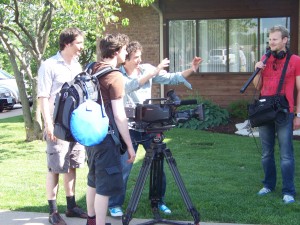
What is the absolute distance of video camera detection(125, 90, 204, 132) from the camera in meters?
4.43

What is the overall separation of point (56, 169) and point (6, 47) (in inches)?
274

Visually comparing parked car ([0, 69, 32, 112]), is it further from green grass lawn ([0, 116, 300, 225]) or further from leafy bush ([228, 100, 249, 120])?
green grass lawn ([0, 116, 300, 225])

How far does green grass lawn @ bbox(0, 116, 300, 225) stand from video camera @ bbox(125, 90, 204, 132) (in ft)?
3.66

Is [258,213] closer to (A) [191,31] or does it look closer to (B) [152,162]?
(B) [152,162]

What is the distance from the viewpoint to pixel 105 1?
9312mm

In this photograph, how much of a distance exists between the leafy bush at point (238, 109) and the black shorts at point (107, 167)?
944cm

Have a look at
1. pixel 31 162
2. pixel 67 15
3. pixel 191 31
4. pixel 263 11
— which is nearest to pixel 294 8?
pixel 263 11

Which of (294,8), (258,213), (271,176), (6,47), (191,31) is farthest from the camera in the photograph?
(191,31)

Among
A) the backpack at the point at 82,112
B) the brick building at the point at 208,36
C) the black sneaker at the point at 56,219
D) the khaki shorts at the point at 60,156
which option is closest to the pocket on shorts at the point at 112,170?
the backpack at the point at 82,112

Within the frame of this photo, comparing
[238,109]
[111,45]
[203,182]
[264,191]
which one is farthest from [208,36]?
[111,45]

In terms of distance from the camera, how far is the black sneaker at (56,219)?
492cm

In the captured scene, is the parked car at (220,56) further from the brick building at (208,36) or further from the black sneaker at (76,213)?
A: the black sneaker at (76,213)

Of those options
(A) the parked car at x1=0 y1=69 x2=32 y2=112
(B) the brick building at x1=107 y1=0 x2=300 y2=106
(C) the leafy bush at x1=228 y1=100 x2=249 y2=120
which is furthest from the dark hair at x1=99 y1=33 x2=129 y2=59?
(A) the parked car at x1=0 y1=69 x2=32 y2=112

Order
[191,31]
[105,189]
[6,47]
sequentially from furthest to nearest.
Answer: [191,31]
[6,47]
[105,189]
